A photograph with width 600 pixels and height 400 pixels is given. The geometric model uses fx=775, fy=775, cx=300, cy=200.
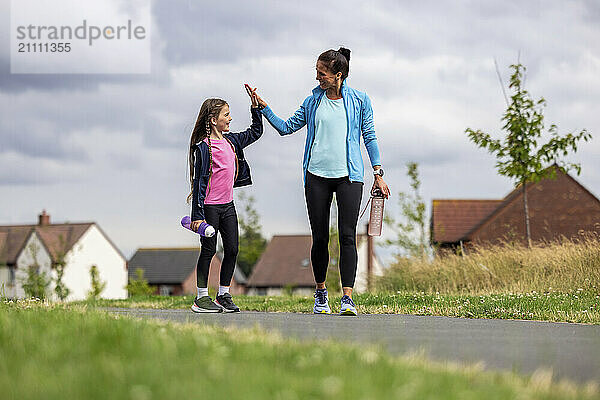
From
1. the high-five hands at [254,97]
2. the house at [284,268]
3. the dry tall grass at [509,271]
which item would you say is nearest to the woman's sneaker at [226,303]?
the high-five hands at [254,97]

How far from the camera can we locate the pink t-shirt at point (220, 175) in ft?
26.7

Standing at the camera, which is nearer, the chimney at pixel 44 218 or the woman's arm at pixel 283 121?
the woman's arm at pixel 283 121

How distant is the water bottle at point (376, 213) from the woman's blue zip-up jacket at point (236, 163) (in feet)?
4.59

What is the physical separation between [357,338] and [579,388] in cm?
186

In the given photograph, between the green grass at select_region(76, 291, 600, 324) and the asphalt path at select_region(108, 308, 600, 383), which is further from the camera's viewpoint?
the green grass at select_region(76, 291, 600, 324)

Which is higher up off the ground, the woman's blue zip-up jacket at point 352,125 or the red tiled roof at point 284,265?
the woman's blue zip-up jacket at point 352,125

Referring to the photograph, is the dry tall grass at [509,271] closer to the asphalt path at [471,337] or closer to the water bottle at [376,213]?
the water bottle at [376,213]

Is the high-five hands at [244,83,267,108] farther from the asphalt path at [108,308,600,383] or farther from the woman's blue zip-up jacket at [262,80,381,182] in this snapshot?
the asphalt path at [108,308,600,383]

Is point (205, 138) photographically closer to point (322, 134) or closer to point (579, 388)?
point (322, 134)

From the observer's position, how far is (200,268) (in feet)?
27.2

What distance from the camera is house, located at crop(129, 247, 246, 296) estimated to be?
7094 cm

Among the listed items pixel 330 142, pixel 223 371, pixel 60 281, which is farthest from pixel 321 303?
pixel 60 281

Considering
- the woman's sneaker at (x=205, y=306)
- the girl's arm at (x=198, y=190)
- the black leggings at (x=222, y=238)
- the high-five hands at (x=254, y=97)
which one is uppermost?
the high-five hands at (x=254, y=97)

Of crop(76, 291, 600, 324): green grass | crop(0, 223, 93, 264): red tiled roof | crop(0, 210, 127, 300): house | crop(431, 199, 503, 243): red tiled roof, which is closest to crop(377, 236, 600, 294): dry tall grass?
crop(76, 291, 600, 324): green grass
